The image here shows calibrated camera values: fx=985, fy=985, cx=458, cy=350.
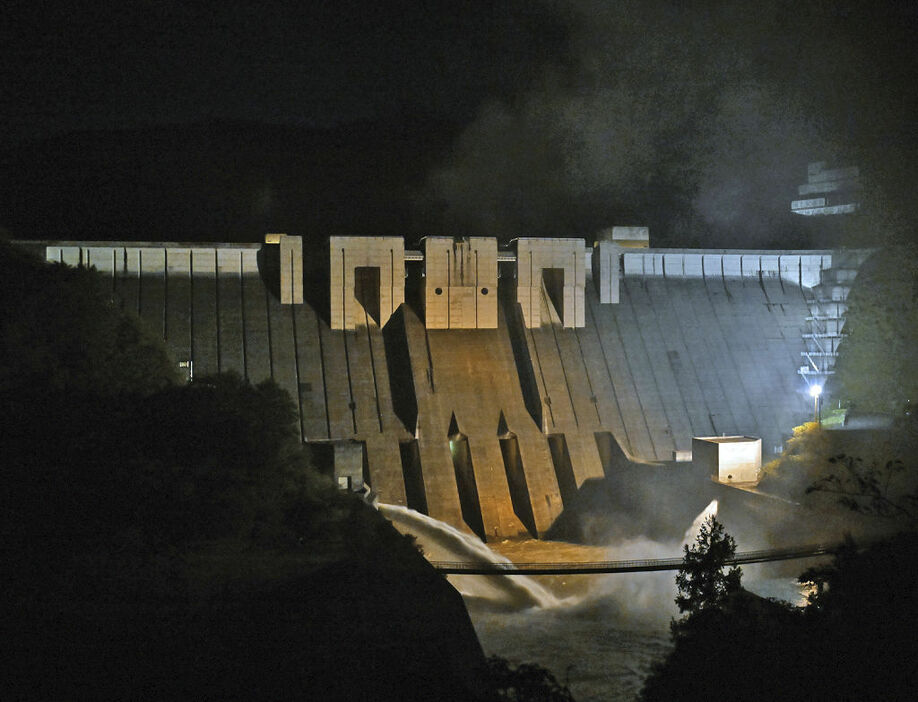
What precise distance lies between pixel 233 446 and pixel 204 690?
6801 millimetres

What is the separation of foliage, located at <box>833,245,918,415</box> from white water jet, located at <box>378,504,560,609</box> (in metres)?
13.2

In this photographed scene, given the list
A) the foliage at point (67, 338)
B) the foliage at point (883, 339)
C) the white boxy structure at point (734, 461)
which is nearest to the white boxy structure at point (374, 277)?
the foliage at point (67, 338)

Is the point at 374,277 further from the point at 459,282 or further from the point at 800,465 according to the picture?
the point at 800,465

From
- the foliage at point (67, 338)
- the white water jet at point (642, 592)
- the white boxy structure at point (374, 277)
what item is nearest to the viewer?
the foliage at point (67, 338)

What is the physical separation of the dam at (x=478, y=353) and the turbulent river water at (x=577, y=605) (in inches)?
74.8

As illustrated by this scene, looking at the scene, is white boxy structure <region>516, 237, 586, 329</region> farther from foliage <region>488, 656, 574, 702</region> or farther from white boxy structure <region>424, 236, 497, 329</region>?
foliage <region>488, 656, 574, 702</region>

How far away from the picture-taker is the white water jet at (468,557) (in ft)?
72.3

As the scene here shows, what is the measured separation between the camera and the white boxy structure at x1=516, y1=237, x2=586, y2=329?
30.8 meters

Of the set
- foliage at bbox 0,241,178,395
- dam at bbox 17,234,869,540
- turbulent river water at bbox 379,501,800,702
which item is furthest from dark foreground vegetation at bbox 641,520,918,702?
dam at bbox 17,234,869,540

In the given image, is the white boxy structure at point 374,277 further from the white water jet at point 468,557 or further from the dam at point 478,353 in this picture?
the white water jet at point 468,557

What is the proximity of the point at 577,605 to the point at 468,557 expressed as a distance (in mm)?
2900

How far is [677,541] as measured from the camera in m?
25.0

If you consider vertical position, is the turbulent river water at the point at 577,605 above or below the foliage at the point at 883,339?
below

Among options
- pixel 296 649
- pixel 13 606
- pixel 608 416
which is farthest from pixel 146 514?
pixel 608 416
